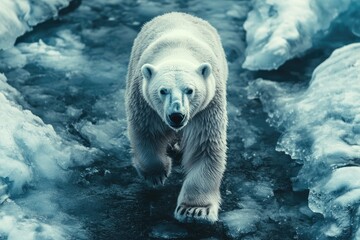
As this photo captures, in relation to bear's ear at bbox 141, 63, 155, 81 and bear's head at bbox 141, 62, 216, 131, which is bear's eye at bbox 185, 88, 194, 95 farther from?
bear's ear at bbox 141, 63, 155, 81

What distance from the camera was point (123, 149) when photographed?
539 cm

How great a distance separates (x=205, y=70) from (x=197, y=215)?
105cm

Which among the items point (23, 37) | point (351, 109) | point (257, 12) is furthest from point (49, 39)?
point (351, 109)

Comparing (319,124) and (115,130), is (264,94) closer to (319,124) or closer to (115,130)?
(319,124)

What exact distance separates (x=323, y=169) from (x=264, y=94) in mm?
1505

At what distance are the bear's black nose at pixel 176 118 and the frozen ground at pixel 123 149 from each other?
2.89 feet

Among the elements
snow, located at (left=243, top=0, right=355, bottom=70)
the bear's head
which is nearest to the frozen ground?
snow, located at (left=243, top=0, right=355, bottom=70)

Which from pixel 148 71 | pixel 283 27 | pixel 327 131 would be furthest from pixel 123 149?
pixel 283 27

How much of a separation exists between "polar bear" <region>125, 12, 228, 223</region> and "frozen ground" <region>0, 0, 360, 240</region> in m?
0.16

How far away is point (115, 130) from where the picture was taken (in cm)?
564

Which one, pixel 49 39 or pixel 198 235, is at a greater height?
pixel 198 235

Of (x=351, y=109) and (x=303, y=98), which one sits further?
(x=303, y=98)

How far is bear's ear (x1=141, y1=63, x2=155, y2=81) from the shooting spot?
4176mm

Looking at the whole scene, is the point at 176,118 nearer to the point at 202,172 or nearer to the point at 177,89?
the point at 177,89
